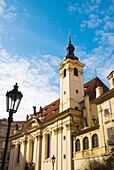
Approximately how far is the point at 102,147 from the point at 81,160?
4.90 m

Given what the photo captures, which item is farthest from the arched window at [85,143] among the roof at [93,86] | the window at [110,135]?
the roof at [93,86]

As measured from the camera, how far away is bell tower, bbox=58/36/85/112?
35281 mm

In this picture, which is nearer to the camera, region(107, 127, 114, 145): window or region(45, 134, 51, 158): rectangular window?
region(107, 127, 114, 145): window

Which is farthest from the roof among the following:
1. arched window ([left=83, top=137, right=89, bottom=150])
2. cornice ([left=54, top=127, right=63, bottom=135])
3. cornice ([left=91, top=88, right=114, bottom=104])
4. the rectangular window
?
the rectangular window

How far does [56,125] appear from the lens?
34.5m

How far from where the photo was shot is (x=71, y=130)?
3062cm

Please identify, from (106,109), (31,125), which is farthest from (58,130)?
(106,109)

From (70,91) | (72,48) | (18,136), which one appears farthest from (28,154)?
(72,48)

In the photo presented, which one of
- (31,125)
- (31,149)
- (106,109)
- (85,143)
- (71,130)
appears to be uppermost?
(31,125)

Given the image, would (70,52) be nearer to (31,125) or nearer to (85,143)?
(31,125)

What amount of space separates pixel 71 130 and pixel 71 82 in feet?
33.0

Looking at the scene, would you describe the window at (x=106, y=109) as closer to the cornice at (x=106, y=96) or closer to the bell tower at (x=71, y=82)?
the cornice at (x=106, y=96)

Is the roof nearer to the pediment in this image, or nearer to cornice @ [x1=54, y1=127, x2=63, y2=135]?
cornice @ [x1=54, y1=127, x2=63, y2=135]

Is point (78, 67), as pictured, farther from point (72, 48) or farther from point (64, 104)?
point (64, 104)
